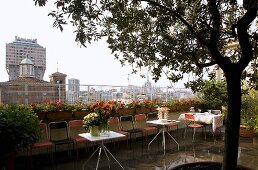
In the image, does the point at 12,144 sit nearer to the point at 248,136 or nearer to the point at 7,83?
the point at 7,83

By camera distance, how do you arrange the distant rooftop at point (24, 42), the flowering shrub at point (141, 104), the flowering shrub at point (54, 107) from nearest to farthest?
the flowering shrub at point (54, 107), the flowering shrub at point (141, 104), the distant rooftop at point (24, 42)

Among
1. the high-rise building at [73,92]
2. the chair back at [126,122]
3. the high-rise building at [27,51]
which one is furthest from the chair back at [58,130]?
the high-rise building at [27,51]

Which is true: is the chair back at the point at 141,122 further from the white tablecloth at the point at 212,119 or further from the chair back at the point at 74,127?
the chair back at the point at 74,127

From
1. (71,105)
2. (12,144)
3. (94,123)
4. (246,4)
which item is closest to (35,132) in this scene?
(12,144)

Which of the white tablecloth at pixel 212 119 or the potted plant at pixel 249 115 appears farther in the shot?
the potted plant at pixel 249 115

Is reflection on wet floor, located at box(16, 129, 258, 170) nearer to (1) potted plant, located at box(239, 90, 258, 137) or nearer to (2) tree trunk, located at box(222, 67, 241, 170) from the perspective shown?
(1) potted plant, located at box(239, 90, 258, 137)

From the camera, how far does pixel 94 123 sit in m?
4.91

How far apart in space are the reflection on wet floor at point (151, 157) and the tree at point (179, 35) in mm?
2462

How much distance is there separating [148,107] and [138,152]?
89.3 inches

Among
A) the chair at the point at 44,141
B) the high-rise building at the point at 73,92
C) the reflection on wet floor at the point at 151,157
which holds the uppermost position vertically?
the high-rise building at the point at 73,92

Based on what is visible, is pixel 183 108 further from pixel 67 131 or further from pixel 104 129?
pixel 104 129

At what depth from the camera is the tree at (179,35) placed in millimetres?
2363

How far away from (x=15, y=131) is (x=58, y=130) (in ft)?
7.03

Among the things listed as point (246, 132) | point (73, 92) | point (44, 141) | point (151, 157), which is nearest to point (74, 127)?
point (44, 141)
